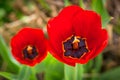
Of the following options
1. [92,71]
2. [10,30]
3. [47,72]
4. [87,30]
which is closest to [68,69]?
[87,30]

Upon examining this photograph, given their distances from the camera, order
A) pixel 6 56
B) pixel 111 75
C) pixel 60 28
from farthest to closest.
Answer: pixel 111 75 → pixel 6 56 → pixel 60 28

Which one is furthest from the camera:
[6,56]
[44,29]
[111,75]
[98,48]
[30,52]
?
[44,29]

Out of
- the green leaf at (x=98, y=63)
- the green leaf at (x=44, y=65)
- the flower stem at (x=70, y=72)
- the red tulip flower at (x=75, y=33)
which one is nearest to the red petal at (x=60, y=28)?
the red tulip flower at (x=75, y=33)

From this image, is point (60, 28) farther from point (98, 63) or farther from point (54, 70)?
point (98, 63)

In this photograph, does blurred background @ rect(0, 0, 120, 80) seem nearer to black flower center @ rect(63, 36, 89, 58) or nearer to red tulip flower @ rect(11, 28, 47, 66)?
red tulip flower @ rect(11, 28, 47, 66)

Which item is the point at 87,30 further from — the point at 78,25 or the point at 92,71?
the point at 92,71

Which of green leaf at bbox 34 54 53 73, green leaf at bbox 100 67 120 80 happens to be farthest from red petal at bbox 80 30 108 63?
green leaf at bbox 100 67 120 80

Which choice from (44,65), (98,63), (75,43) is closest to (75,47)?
(75,43)
